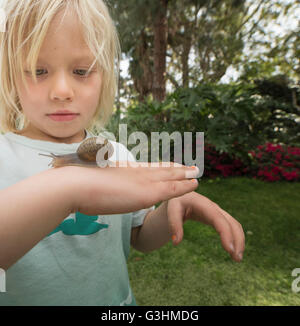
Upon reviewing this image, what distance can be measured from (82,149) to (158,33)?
7.14ft

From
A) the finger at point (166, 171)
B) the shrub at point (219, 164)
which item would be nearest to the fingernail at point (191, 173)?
the finger at point (166, 171)

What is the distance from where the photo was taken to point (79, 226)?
514 mm

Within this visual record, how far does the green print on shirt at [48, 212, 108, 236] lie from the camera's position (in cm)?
50

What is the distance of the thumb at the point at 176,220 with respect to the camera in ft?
1.28

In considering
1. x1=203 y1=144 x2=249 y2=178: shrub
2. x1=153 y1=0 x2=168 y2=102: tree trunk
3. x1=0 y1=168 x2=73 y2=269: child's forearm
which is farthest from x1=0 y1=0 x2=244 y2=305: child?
x1=203 y1=144 x2=249 y2=178: shrub

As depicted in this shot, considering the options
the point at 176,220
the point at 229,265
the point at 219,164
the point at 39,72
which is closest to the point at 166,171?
the point at 176,220

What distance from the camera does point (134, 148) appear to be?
2.52 feet

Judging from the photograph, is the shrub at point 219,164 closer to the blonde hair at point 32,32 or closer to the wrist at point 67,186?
the blonde hair at point 32,32

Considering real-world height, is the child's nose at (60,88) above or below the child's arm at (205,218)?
above

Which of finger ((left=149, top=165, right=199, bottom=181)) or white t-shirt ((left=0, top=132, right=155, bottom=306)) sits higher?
finger ((left=149, top=165, right=199, bottom=181))

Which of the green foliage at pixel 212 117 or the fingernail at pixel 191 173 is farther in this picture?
the green foliage at pixel 212 117

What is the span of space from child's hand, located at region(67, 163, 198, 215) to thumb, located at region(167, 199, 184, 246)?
11cm

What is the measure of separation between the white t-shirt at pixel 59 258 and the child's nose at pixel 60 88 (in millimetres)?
142

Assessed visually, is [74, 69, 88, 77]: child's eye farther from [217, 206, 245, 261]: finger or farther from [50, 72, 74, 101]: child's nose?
[217, 206, 245, 261]: finger
